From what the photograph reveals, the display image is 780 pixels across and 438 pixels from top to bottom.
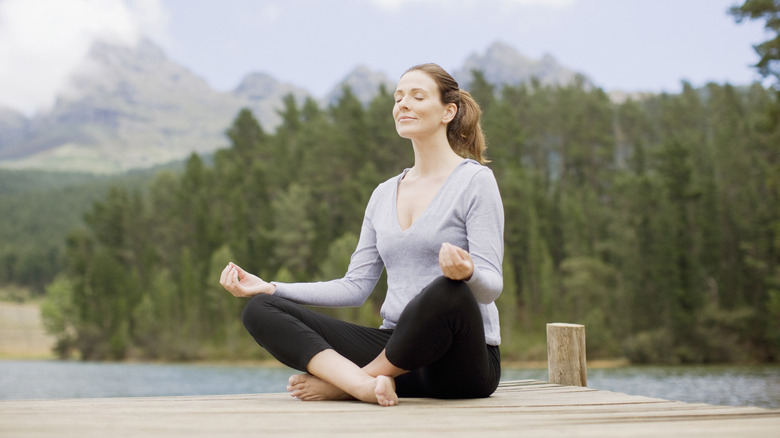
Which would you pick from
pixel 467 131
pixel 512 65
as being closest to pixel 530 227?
pixel 467 131

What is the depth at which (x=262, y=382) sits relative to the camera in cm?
3020

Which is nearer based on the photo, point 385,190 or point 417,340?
point 417,340

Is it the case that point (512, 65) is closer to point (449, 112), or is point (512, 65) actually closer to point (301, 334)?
point (449, 112)

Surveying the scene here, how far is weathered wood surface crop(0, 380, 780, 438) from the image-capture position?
2119 millimetres

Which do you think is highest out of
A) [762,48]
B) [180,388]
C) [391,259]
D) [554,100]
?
[554,100]

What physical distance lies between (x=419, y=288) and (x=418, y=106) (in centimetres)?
77

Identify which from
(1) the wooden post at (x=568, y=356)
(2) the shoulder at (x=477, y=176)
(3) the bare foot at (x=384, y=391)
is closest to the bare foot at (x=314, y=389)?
(3) the bare foot at (x=384, y=391)

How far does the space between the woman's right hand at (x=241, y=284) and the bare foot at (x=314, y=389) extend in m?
0.39

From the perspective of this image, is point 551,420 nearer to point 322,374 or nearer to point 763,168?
point 322,374

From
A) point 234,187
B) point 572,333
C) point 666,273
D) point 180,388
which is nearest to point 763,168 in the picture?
point 666,273

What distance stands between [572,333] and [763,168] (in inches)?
1446

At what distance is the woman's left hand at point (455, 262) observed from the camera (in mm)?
2539

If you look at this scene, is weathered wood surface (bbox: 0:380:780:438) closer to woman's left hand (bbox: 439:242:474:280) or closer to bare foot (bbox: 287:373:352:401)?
bare foot (bbox: 287:373:352:401)

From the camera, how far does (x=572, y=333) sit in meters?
4.06
